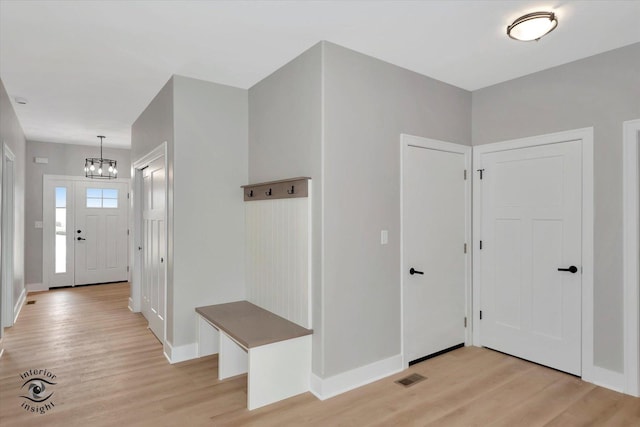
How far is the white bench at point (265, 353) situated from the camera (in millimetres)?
2576

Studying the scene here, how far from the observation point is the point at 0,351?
3574mm

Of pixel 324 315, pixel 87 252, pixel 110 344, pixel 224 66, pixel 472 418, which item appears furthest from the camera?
pixel 87 252

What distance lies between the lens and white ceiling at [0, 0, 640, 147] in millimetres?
2299

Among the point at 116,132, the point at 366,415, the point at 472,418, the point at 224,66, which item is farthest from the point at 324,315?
the point at 116,132

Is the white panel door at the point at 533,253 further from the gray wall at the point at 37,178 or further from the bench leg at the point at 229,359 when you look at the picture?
the gray wall at the point at 37,178

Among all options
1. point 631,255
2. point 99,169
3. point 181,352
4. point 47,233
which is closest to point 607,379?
point 631,255

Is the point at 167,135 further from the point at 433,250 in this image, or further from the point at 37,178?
the point at 37,178

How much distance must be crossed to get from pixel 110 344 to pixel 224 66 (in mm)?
3015

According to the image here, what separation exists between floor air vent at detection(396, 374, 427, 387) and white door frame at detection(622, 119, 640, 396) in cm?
148

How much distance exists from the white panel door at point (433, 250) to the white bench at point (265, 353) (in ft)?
3.25

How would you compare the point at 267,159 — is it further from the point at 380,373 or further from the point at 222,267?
the point at 380,373

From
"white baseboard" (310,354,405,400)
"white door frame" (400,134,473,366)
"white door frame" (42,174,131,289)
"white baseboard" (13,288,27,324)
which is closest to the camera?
"white baseboard" (310,354,405,400)

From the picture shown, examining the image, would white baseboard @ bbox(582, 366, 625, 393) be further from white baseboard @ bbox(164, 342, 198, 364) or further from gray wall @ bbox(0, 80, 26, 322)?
gray wall @ bbox(0, 80, 26, 322)

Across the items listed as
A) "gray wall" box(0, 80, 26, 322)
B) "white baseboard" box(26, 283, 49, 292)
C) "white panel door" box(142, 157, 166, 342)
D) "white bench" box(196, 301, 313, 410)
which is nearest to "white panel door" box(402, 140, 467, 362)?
"white bench" box(196, 301, 313, 410)
